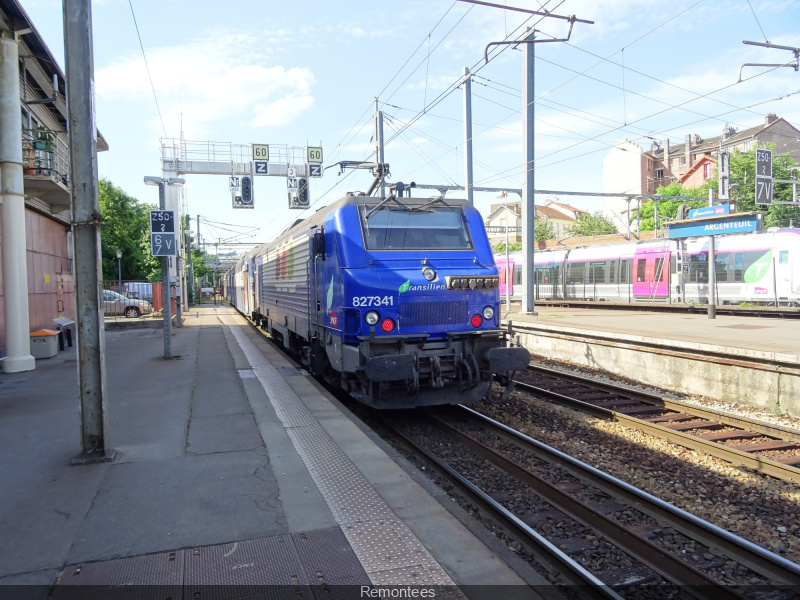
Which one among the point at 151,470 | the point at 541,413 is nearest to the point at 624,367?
the point at 541,413

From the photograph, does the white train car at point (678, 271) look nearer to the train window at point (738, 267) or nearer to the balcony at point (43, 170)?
the train window at point (738, 267)

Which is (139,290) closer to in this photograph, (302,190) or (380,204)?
(302,190)

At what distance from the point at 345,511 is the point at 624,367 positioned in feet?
30.0

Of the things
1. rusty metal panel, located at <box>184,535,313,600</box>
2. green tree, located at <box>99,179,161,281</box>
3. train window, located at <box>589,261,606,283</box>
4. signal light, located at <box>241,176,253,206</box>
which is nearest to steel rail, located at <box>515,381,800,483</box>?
rusty metal panel, located at <box>184,535,313,600</box>

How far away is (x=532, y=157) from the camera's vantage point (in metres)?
17.0

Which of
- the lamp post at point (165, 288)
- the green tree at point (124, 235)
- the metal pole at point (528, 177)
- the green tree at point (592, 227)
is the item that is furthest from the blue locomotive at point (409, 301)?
the green tree at point (592, 227)

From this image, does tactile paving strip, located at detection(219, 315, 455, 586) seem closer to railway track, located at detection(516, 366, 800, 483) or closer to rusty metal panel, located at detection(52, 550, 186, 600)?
rusty metal panel, located at detection(52, 550, 186, 600)

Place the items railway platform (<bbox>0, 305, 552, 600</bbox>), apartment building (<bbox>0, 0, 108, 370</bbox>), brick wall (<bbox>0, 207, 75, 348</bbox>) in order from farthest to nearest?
brick wall (<bbox>0, 207, 75, 348</bbox>) < apartment building (<bbox>0, 0, 108, 370</bbox>) < railway platform (<bbox>0, 305, 552, 600</bbox>)

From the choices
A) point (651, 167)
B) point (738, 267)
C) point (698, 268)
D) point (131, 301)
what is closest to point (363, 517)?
point (738, 267)

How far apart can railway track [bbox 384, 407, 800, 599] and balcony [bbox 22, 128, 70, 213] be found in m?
10.6

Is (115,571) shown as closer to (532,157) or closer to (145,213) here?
(532,157)

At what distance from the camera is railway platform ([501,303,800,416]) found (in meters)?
8.44

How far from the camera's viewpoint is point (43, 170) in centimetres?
1356

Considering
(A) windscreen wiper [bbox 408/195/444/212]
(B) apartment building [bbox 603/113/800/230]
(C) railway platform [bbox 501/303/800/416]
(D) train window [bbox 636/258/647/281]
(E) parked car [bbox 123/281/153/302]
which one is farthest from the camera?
(B) apartment building [bbox 603/113/800/230]
